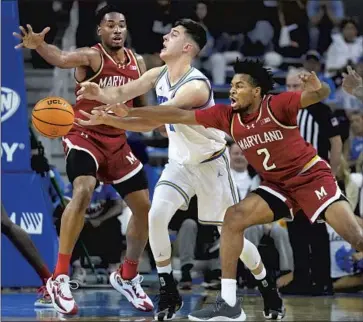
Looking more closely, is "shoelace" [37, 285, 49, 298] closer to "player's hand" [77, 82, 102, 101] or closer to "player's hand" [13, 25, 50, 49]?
"player's hand" [77, 82, 102, 101]

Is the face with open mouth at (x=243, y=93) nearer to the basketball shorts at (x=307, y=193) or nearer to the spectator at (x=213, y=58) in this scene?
the basketball shorts at (x=307, y=193)

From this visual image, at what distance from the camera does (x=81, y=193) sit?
26.5 ft

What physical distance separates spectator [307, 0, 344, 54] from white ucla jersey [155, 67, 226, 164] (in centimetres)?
686

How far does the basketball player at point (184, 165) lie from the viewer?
8070 millimetres

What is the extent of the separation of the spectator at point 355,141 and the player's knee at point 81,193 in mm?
4846

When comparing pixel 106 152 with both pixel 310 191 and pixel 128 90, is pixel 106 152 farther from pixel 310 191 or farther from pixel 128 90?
pixel 310 191

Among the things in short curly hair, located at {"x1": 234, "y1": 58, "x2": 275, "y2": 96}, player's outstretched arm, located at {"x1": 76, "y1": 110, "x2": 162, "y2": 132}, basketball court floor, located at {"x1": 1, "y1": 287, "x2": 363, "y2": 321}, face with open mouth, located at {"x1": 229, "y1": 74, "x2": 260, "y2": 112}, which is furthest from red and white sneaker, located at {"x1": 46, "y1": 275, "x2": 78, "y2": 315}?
short curly hair, located at {"x1": 234, "y1": 58, "x2": 275, "y2": 96}

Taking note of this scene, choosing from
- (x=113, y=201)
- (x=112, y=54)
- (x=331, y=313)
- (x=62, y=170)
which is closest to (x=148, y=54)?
(x=62, y=170)

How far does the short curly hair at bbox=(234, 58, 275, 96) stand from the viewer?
25.8 ft

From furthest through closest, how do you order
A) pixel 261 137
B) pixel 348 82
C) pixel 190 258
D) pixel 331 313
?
1. pixel 190 258
2. pixel 331 313
3. pixel 348 82
4. pixel 261 137

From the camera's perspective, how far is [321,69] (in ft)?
47.4

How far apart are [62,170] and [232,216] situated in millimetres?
5633

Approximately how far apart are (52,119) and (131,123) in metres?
0.66

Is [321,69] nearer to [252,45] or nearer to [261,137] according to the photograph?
[252,45]
